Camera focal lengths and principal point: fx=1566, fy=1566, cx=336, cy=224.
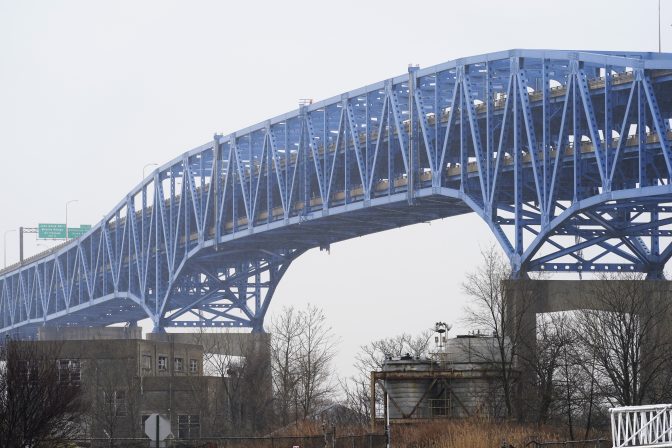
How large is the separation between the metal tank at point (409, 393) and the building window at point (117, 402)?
85.1 feet

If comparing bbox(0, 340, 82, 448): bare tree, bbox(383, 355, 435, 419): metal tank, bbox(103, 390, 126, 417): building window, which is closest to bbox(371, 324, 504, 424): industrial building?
bbox(383, 355, 435, 419): metal tank

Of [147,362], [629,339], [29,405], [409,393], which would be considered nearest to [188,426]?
[147,362]

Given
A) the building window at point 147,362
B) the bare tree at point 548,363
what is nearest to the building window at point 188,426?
the building window at point 147,362

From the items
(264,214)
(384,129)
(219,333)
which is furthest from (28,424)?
(219,333)

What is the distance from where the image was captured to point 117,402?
90.2m

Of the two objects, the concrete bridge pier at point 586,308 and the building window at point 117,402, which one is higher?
the concrete bridge pier at point 586,308

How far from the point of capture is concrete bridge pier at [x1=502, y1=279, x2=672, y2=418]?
6588 centimetres

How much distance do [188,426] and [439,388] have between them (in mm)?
30153

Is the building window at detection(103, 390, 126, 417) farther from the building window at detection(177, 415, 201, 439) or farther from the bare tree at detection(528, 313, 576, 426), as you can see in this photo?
the bare tree at detection(528, 313, 576, 426)

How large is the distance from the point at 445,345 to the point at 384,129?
29.5 metres

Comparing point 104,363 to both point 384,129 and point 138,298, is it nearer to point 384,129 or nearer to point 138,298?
point 384,129

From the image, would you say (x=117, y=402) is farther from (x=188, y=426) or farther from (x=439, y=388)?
(x=439, y=388)

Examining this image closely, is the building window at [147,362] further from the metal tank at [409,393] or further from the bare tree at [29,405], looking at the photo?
the bare tree at [29,405]

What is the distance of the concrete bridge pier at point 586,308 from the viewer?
65.9 metres
